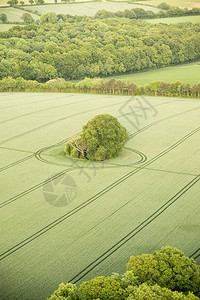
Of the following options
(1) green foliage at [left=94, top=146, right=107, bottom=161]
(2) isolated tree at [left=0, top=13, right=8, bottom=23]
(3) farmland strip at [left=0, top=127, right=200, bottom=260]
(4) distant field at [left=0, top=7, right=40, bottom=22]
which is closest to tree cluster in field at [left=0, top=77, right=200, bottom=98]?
(3) farmland strip at [left=0, top=127, right=200, bottom=260]

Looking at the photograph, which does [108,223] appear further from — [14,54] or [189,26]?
[189,26]

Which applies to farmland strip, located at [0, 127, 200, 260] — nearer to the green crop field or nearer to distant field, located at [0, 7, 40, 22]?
the green crop field

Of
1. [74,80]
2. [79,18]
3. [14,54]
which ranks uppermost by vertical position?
[79,18]

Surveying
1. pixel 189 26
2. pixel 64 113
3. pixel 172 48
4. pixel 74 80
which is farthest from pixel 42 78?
pixel 189 26

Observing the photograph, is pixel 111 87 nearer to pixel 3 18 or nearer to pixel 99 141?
pixel 99 141

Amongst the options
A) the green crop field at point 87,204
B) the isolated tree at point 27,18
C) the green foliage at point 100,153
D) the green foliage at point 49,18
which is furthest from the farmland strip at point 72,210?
the green foliage at point 49,18
